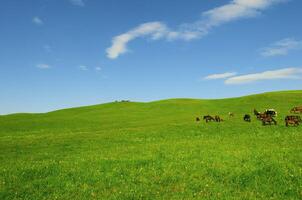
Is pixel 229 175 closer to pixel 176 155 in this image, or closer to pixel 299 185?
pixel 299 185

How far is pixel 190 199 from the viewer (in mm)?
15734

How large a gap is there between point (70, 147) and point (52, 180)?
54.7ft

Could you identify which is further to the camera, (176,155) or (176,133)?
(176,133)

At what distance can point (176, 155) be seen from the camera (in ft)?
85.1

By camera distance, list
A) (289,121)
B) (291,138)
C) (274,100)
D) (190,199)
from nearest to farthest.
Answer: (190,199) → (291,138) → (289,121) → (274,100)

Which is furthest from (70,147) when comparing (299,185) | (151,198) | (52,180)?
(299,185)

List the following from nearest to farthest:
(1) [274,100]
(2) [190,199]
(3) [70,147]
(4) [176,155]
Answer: (2) [190,199], (4) [176,155], (3) [70,147], (1) [274,100]

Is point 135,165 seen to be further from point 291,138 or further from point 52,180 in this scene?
point 291,138

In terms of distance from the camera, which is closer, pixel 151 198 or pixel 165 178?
pixel 151 198

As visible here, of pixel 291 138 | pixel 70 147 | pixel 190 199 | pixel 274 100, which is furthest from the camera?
pixel 274 100

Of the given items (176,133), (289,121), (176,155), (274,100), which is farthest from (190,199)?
(274,100)

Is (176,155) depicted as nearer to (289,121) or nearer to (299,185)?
(299,185)

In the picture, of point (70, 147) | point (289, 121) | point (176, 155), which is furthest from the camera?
point (289, 121)

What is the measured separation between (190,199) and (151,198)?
5.61ft
